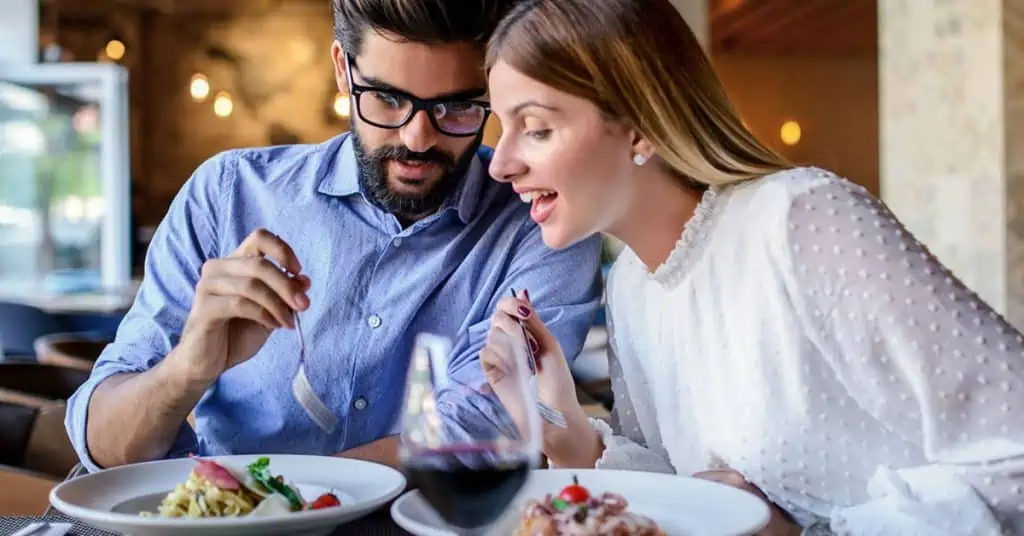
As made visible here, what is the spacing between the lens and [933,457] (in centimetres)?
136

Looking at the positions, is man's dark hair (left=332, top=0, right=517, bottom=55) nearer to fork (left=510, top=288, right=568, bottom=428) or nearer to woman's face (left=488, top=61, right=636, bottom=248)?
woman's face (left=488, top=61, right=636, bottom=248)

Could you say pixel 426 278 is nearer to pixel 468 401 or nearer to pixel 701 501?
pixel 701 501

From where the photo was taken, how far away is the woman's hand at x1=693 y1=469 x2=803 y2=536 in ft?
4.76

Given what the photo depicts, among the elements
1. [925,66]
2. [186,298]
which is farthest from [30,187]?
[186,298]

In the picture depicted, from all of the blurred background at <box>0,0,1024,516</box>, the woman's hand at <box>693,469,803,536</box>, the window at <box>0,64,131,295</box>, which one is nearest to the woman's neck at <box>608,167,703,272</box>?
the woman's hand at <box>693,469,803,536</box>

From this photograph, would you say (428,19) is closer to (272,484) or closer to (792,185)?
(792,185)

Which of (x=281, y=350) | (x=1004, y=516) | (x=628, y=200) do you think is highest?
(x=628, y=200)

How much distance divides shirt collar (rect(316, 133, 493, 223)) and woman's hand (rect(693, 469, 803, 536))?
659 millimetres

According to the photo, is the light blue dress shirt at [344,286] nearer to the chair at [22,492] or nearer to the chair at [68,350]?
the chair at [22,492]

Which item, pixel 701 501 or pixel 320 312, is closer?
pixel 701 501

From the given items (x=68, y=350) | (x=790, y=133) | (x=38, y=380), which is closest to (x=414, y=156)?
(x=38, y=380)

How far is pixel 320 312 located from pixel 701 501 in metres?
0.87

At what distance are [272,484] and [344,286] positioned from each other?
0.68 meters

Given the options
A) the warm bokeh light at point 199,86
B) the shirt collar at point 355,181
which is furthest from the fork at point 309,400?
the warm bokeh light at point 199,86
